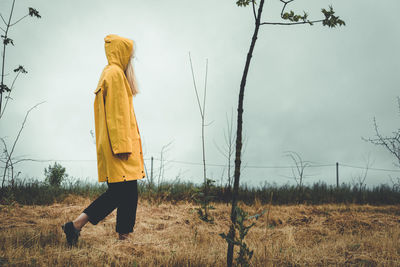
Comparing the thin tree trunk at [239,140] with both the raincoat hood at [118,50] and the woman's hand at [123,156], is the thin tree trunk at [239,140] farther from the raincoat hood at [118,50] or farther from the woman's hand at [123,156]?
the raincoat hood at [118,50]

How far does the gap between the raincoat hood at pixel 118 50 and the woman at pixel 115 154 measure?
5.1 inches

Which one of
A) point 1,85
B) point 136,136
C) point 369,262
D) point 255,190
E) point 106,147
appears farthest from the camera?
point 255,190

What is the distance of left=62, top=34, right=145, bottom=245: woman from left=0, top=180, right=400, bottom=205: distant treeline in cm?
241

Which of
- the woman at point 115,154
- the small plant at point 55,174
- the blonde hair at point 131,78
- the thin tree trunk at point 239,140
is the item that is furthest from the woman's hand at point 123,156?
the small plant at point 55,174

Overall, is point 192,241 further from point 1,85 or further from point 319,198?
point 319,198

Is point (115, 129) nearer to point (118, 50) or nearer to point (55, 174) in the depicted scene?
point (118, 50)

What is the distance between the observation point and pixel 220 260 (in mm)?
2260

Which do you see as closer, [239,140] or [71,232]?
[239,140]

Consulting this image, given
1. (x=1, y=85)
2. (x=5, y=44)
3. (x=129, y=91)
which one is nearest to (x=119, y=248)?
(x=129, y=91)

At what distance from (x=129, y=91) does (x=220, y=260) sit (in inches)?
72.2

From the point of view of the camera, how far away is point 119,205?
277 centimetres

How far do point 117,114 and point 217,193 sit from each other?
4.93 meters

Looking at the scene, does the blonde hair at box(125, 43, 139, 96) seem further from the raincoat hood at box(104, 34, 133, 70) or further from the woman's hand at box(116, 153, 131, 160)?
the woman's hand at box(116, 153, 131, 160)

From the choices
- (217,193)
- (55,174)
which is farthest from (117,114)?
(55,174)
